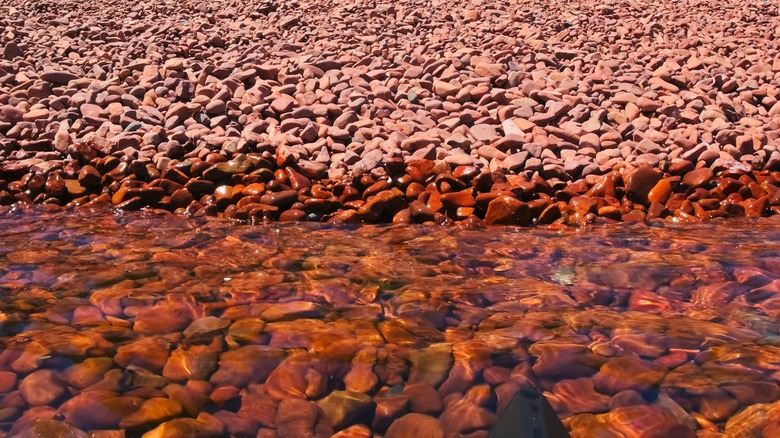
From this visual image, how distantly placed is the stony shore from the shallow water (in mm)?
879

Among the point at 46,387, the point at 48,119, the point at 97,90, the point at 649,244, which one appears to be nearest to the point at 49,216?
the point at 48,119

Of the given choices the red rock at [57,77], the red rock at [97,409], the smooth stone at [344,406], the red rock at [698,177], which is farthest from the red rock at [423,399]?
the red rock at [57,77]

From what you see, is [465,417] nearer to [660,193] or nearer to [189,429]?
[189,429]

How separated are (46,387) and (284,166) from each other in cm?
313

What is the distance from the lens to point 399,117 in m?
5.86

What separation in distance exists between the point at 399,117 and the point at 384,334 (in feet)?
11.5

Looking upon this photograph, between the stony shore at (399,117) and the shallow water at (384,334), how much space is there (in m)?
0.88

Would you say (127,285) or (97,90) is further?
(97,90)

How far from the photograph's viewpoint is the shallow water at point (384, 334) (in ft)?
6.79

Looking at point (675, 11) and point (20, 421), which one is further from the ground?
point (675, 11)

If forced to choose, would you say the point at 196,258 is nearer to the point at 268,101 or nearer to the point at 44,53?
the point at 268,101

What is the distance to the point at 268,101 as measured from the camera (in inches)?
239

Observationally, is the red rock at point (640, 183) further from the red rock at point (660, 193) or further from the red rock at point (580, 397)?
the red rock at point (580, 397)

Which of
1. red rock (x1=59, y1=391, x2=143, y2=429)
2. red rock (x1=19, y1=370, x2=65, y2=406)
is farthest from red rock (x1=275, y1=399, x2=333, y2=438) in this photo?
red rock (x1=19, y1=370, x2=65, y2=406)
